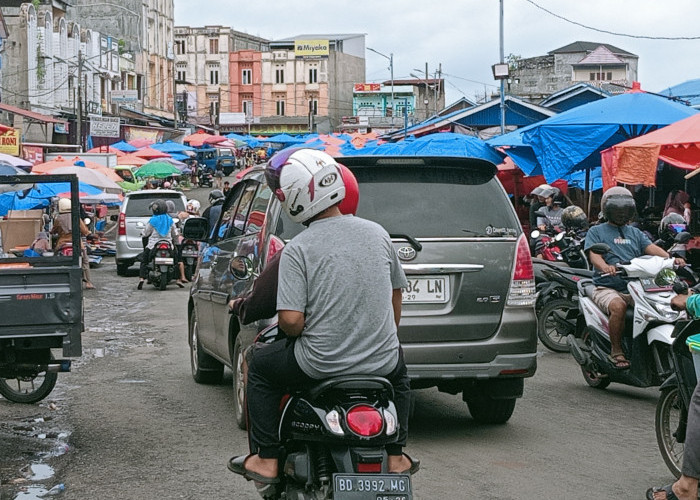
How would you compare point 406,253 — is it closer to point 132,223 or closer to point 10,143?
point 132,223

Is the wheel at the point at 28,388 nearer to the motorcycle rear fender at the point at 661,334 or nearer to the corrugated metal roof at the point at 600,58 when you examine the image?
the motorcycle rear fender at the point at 661,334

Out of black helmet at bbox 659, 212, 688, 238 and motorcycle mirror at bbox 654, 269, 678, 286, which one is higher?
motorcycle mirror at bbox 654, 269, 678, 286

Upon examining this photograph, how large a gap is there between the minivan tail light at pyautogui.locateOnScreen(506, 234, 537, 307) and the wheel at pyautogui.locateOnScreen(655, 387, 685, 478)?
125 cm

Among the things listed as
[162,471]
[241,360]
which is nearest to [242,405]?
[241,360]

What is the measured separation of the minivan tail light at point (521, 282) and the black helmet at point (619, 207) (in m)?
2.05

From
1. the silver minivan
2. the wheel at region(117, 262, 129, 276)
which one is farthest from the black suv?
the wheel at region(117, 262, 129, 276)

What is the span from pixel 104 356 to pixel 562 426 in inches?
223

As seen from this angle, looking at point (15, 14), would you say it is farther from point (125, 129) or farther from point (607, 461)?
point (607, 461)

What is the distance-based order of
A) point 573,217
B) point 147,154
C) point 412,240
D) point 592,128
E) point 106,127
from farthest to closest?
point 147,154
point 106,127
point 592,128
point 573,217
point 412,240

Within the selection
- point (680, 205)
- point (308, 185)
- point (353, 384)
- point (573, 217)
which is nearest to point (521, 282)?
point (308, 185)

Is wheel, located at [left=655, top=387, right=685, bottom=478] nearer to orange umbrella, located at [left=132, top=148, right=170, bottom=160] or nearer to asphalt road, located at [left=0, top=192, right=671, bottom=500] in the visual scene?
asphalt road, located at [left=0, top=192, right=671, bottom=500]

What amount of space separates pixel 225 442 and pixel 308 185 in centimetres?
338

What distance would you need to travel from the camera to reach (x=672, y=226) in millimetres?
13945

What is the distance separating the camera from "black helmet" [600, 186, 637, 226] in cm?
905
